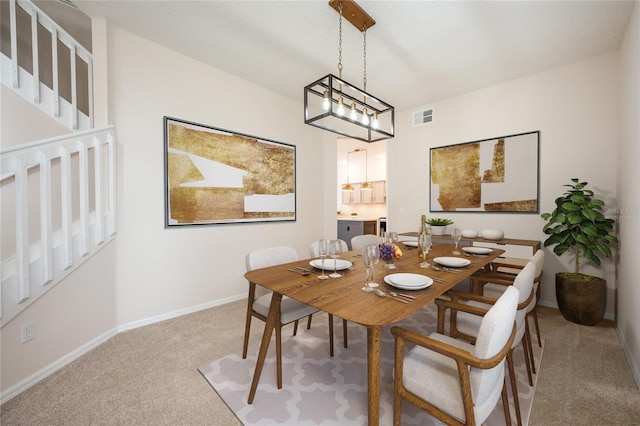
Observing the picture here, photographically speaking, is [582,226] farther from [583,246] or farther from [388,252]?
[388,252]

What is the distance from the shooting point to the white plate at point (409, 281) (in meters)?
1.41

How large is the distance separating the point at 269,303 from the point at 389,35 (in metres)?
2.55

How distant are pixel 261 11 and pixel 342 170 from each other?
6.11m

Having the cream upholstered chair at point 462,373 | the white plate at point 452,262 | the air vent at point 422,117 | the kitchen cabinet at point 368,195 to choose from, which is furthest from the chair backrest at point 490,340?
the kitchen cabinet at point 368,195

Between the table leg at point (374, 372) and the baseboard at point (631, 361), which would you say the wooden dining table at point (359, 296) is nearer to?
the table leg at point (374, 372)

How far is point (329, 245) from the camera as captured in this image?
1755 millimetres

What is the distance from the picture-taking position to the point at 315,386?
1.74 meters

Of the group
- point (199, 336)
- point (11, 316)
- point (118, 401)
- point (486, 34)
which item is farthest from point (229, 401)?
point (486, 34)

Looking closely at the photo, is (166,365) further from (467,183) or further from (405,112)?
(405,112)

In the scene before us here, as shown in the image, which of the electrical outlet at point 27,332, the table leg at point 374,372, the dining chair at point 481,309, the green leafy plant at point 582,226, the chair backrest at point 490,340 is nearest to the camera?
the chair backrest at point 490,340

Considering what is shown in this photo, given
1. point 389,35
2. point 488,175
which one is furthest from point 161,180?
point 488,175

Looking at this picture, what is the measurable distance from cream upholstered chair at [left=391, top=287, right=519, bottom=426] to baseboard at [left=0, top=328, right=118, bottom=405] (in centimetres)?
228

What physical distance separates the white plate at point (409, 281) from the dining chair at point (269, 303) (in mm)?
551

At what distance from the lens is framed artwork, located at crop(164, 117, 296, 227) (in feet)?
9.36
